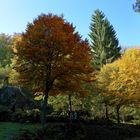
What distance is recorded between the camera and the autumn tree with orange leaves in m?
30.9

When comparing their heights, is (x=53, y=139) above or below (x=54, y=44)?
below

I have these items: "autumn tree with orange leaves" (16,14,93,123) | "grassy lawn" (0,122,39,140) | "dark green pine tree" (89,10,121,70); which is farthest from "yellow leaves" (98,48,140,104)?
"dark green pine tree" (89,10,121,70)

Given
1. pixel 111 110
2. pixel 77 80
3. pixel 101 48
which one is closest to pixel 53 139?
pixel 77 80

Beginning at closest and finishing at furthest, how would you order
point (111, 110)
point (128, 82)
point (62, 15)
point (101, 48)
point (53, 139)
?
1. point (53, 139)
2. point (62, 15)
3. point (128, 82)
4. point (111, 110)
5. point (101, 48)

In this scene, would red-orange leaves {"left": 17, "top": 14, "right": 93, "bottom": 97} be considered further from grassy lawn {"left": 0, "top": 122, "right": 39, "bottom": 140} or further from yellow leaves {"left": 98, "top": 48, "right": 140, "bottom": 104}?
yellow leaves {"left": 98, "top": 48, "right": 140, "bottom": 104}

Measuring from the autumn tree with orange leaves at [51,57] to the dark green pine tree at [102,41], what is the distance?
4582cm

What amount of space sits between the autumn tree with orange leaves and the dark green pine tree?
45.8 metres

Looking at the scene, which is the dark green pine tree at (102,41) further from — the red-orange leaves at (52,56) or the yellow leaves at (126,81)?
the red-orange leaves at (52,56)

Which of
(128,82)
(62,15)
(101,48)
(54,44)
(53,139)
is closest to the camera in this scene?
(53,139)

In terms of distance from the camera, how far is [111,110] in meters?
49.2

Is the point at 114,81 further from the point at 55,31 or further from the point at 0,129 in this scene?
the point at 0,129

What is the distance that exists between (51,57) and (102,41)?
54.1 metres

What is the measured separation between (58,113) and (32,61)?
→ 437 inches

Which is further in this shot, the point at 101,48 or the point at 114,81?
the point at 101,48
